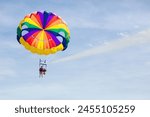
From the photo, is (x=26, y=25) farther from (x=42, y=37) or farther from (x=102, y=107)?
(x=102, y=107)

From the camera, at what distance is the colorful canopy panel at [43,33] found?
165ft

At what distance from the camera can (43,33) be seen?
50844 millimetres

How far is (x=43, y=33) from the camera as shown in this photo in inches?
2002

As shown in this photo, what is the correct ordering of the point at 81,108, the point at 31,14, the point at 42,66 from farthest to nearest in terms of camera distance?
the point at 31,14 < the point at 42,66 < the point at 81,108

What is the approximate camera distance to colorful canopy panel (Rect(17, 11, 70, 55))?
50219mm

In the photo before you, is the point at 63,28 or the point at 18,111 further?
the point at 63,28

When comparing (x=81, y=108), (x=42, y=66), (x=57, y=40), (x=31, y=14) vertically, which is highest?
(x=31, y=14)

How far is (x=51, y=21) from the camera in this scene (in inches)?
2023

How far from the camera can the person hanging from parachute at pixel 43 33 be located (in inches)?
1977

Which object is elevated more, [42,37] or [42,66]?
[42,37]

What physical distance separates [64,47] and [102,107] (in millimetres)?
17027

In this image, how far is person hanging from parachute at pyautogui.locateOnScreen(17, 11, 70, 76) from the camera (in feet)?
165

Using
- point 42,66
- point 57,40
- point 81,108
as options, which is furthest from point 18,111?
point 57,40

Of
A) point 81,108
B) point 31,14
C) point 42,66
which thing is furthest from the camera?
point 31,14
